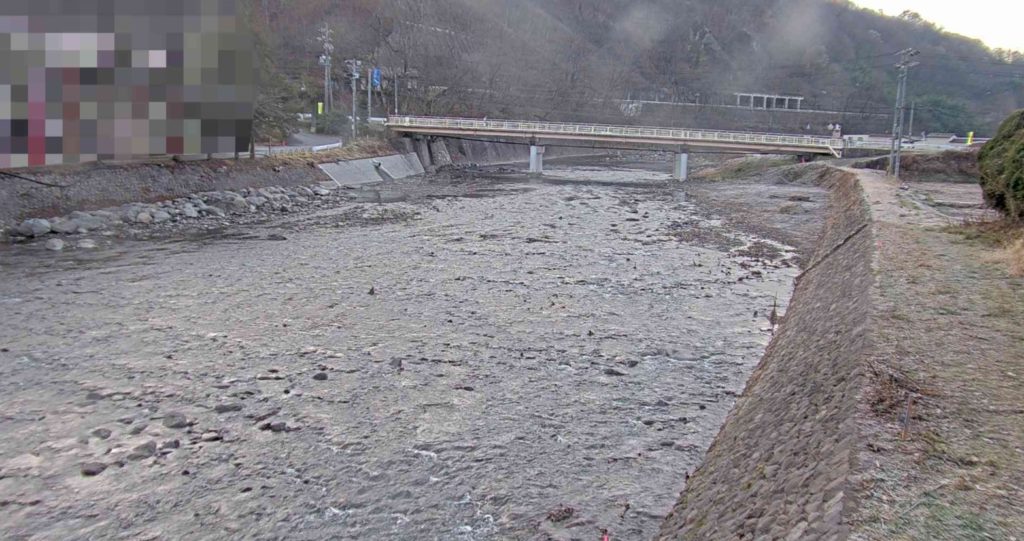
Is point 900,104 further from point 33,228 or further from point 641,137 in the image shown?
point 33,228

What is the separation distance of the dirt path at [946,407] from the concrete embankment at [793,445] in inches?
8.2

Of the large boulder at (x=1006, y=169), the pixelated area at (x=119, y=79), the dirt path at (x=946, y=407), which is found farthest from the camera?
the pixelated area at (x=119, y=79)

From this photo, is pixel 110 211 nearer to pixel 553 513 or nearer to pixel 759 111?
pixel 553 513

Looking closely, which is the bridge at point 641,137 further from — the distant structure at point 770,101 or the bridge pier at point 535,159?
the distant structure at point 770,101

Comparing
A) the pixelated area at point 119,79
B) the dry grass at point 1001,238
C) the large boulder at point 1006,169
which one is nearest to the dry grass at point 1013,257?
the dry grass at point 1001,238

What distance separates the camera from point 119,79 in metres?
25.0

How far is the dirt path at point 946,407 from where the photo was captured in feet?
13.3

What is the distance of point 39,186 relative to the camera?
2223cm

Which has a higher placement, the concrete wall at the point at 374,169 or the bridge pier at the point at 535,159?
the bridge pier at the point at 535,159

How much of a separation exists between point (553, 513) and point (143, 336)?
28.0 ft

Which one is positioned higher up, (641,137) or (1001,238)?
(641,137)

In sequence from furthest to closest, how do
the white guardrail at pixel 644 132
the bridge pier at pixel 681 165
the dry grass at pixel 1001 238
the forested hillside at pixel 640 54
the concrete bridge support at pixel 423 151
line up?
the forested hillside at pixel 640 54
the concrete bridge support at pixel 423 151
the bridge pier at pixel 681 165
the white guardrail at pixel 644 132
the dry grass at pixel 1001 238

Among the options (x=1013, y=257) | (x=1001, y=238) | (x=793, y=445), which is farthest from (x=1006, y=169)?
(x=793, y=445)

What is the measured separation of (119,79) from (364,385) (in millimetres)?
22067
